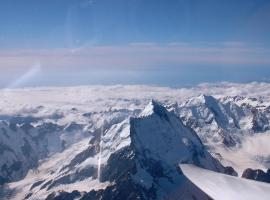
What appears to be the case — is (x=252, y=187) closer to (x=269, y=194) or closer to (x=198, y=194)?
(x=269, y=194)

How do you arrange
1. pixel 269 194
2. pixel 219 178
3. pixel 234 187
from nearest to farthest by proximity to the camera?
pixel 269 194
pixel 234 187
pixel 219 178

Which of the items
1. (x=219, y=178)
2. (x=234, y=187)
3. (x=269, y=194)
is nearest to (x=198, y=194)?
(x=219, y=178)

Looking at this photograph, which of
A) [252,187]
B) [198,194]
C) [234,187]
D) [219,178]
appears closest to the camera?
[252,187]

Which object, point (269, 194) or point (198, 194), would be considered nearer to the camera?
point (269, 194)

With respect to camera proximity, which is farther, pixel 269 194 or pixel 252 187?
pixel 252 187

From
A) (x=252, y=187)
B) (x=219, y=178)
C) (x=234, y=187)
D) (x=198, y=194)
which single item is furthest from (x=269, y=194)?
(x=198, y=194)

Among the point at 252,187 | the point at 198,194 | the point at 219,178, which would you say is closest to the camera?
the point at 252,187

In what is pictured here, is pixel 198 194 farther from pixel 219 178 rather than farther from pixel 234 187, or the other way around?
pixel 234 187

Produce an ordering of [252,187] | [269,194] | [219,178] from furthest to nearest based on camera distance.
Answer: [219,178], [252,187], [269,194]

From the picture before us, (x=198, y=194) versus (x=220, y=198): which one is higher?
(x=220, y=198)
